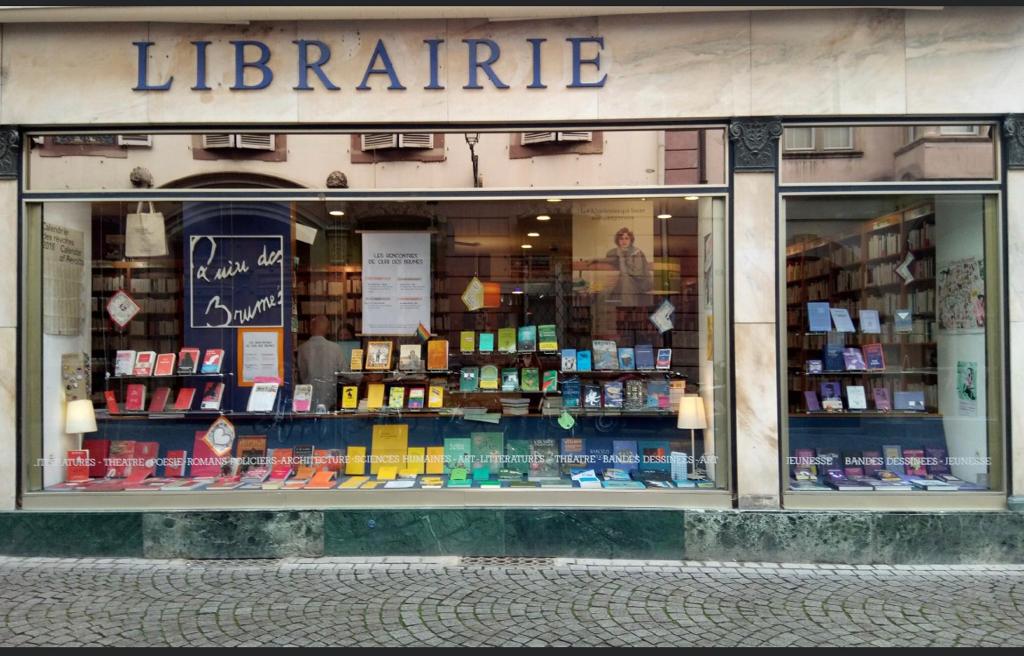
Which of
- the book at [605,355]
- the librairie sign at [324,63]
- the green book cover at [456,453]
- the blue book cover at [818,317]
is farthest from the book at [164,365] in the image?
the blue book cover at [818,317]

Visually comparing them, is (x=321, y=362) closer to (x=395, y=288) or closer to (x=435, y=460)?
(x=395, y=288)

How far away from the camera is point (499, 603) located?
16.3 ft

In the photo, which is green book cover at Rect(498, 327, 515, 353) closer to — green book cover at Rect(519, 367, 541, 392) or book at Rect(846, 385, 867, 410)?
green book cover at Rect(519, 367, 541, 392)

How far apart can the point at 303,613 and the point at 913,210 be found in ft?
21.1

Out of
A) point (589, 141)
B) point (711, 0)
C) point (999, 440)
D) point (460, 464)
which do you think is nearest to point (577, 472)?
point (460, 464)

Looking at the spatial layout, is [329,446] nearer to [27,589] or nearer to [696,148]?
[27,589]

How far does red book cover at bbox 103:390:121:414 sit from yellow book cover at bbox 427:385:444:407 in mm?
3137

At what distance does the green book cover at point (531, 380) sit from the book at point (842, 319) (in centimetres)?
302

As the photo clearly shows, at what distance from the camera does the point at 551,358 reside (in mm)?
7262

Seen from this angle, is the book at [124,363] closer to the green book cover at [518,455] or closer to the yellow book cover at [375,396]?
the yellow book cover at [375,396]

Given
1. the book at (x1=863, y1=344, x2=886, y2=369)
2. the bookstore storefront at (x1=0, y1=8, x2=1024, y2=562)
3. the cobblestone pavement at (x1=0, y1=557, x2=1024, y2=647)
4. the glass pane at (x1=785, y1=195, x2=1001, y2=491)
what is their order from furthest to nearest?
the book at (x1=863, y1=344, x2=886, y2=369)
the glass pane at (x1=785, y1=195, x2=1001, y2=491)
the bookstore storefront at (x1=0, y1=8, x2=1024, y2=562)
the cobblestone pavement at (x1=0, y1=557, x2=1024, y2=647)

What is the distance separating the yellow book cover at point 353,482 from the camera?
255 inches

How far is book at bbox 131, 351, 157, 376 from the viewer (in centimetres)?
712

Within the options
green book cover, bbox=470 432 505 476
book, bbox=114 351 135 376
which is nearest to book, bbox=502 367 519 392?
green book cover, bbox=470 432 505 476
